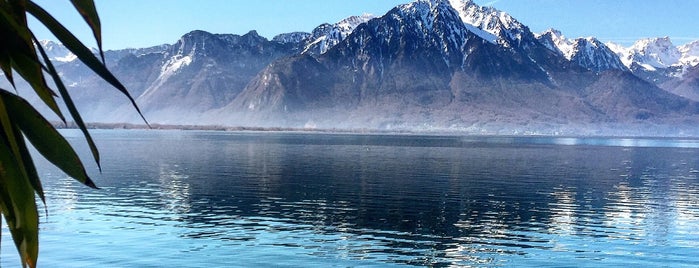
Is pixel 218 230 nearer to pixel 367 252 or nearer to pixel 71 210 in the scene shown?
pixel 367 252

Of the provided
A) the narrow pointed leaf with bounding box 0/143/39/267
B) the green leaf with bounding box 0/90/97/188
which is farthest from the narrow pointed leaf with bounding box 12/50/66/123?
the narrow pointed leaf with bounding box 0/143/39/267

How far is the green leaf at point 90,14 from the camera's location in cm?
333

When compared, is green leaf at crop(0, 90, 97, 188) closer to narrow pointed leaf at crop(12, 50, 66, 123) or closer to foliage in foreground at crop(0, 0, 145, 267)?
foliage in foreground at crop(0, 0, 145, 267)

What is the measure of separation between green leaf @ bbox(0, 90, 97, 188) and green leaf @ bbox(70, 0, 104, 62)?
47 centimetres

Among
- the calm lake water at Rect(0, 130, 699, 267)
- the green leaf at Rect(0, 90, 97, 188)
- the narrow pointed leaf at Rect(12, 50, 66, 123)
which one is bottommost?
the calm lake water at Rect(0, 130, 699, 267)

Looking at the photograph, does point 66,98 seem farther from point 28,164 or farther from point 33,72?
point 28,164

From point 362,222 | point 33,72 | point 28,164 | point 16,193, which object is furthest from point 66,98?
point 362,222

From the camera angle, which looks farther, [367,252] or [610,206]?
[610,206]

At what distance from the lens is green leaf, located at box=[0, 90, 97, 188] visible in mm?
3316

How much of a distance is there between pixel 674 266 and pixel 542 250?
311 inches

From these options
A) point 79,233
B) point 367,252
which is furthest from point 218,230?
point 367,252

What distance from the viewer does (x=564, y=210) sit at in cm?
6669

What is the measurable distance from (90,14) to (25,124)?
2.08ft

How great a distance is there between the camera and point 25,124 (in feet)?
11.0
